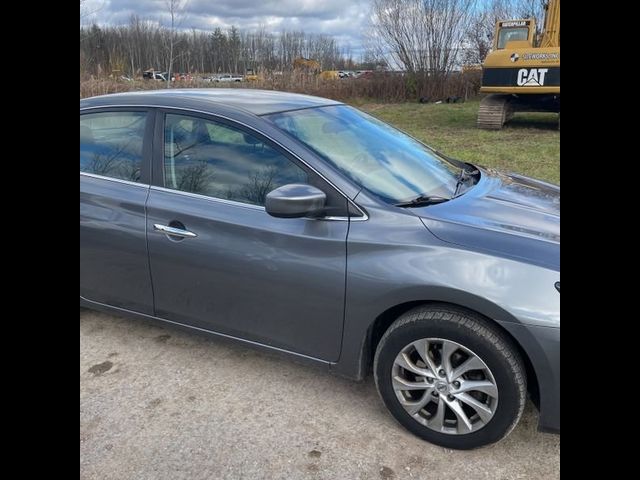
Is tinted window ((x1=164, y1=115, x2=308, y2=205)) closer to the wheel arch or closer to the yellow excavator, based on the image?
the wheel arch

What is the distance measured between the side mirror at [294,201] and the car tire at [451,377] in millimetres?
689

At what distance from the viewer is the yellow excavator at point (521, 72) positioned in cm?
1258

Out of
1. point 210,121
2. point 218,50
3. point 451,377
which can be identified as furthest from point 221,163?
point 218,50

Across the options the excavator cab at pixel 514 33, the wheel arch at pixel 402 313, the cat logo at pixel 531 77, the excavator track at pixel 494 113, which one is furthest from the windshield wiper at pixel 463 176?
the excavator cab at pixel 514 33

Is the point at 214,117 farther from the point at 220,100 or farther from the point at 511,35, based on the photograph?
the point at 511,35

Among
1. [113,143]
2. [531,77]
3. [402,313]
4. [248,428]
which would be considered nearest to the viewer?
[402,313]

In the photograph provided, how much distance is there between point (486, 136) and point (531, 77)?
5.61 feet

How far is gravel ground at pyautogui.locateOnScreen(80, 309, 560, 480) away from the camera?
245cm

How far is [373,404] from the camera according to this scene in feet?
9.52

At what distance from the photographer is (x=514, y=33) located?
45.4 ft
